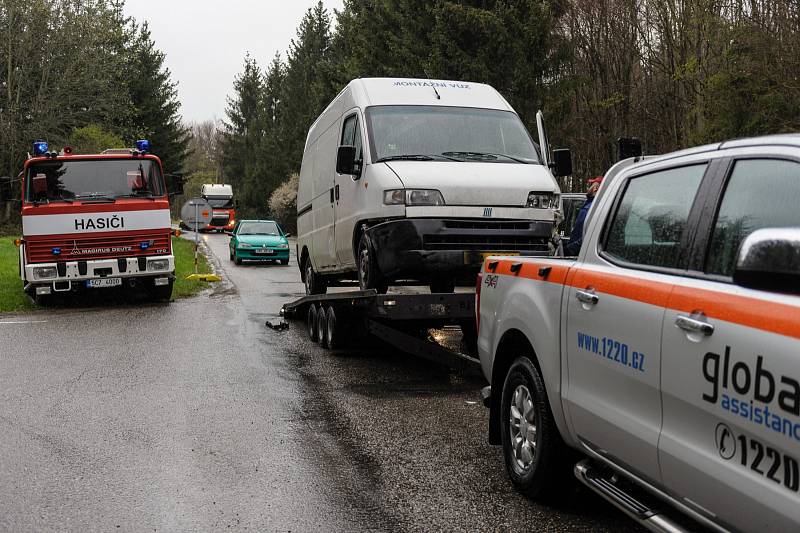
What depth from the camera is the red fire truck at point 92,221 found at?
15523mm

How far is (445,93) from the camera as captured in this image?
10242 mm

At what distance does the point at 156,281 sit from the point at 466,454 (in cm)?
1163

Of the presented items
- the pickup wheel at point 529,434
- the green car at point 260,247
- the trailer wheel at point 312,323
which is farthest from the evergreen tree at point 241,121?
the pickup wheel at point 529,434

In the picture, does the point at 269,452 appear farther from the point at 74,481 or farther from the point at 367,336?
the point at 367,336

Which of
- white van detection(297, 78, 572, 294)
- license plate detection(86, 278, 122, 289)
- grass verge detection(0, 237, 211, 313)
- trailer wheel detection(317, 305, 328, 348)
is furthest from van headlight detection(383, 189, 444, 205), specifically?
grass verge detection(0, 237, 211, 313)

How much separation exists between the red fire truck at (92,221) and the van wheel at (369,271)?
25.3ft

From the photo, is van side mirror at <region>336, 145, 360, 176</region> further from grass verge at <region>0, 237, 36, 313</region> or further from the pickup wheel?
grass verge at <region>0, 237, 36, 313</region>

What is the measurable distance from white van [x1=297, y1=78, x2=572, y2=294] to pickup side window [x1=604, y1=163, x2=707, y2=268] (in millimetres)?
4216

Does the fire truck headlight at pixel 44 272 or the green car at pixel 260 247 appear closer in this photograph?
the fire truck headlight at pixel 44 272

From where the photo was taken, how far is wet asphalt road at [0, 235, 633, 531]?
4664 mm

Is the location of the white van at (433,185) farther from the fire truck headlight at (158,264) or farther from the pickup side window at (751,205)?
the fire truck headlight at (158,264)

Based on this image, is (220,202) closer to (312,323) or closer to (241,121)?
(241,121)

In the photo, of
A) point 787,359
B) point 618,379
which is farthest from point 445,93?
point 787,359

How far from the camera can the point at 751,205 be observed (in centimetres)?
327
